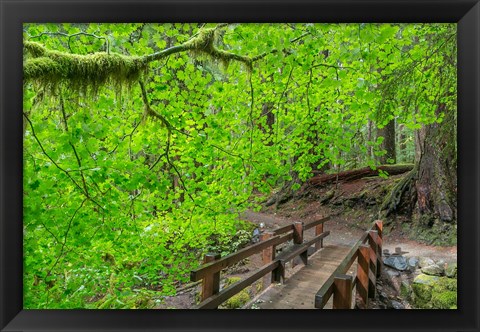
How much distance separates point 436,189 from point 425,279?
6.28 ft

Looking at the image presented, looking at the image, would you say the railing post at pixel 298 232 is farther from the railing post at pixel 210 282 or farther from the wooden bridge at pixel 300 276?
the railing post at pixel 210 282

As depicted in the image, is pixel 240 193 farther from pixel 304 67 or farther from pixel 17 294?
pixel 17 294

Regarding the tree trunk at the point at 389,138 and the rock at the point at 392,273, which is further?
the tree trunk at the point at 389,138

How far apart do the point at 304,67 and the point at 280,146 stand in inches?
69.0

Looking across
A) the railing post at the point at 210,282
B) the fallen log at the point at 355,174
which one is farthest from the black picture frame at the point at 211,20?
the fallen log at the point at 355,174

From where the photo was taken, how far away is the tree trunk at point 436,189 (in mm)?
5254

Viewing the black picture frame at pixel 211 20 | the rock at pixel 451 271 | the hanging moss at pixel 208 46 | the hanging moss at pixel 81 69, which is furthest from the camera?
the rock at pixel 451 271

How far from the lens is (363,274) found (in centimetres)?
329

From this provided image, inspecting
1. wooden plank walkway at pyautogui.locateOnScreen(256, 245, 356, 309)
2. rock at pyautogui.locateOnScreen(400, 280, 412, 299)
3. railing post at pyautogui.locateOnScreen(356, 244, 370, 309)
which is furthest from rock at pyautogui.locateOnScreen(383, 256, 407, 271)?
railing post at pyautogui.locateOnScreen(356, 244, 370, 309)

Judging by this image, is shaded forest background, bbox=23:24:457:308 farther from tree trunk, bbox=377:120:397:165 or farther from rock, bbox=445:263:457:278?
tree trunk, bbox=377:120:397:165
